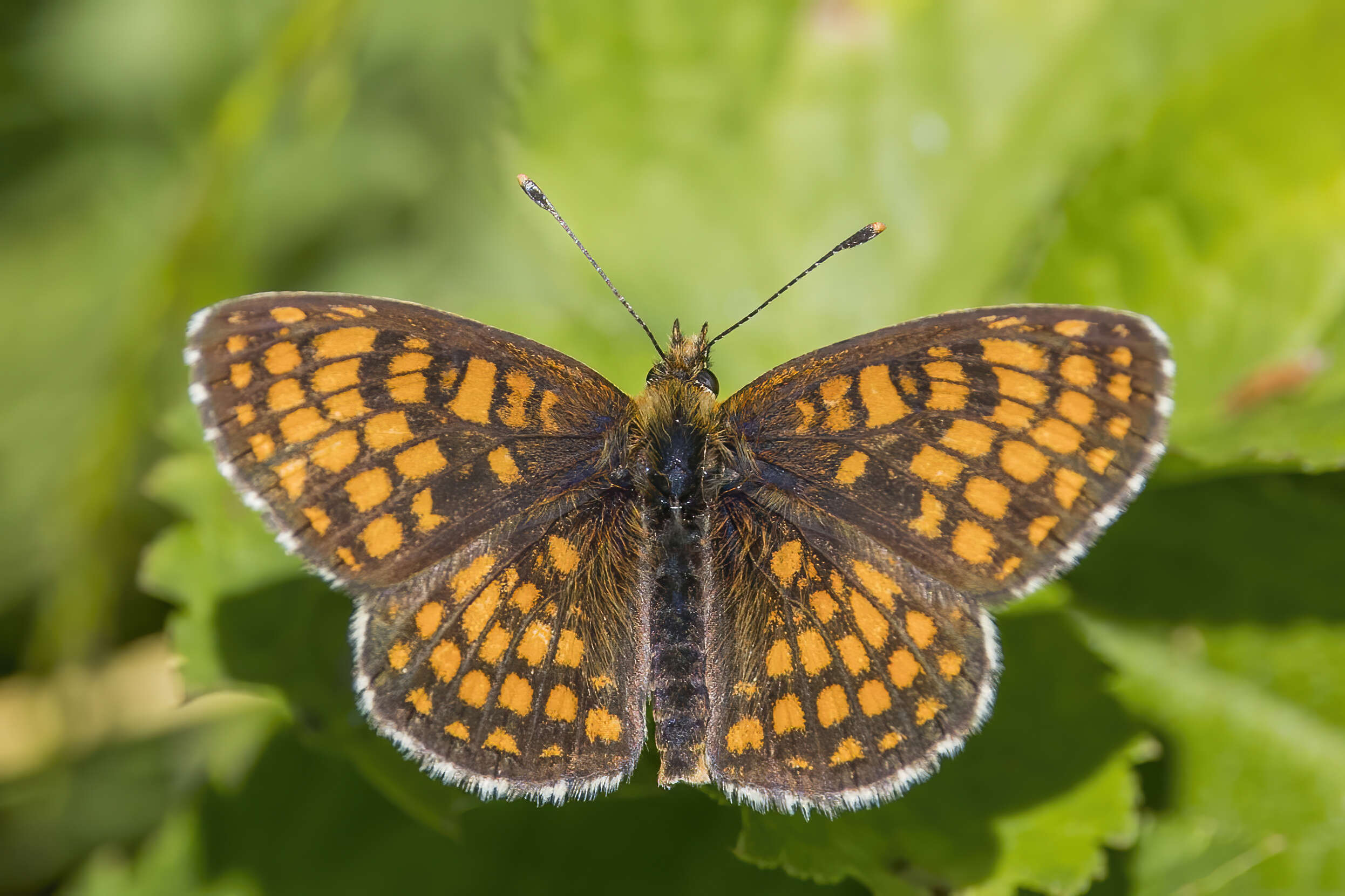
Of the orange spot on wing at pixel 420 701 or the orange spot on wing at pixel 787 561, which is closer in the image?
the orange spot on wing at pixel 420 701

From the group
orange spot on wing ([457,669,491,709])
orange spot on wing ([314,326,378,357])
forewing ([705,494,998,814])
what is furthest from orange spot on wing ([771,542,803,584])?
orange spot on wing ([314,326,378,357])

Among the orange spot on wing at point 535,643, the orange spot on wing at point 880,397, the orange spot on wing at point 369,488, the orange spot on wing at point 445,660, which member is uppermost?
the orange spot on wing at point 880,397

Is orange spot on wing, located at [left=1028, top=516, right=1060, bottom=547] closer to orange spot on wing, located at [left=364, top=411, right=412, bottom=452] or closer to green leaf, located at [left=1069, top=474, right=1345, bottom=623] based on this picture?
green leaf, located at [left=1069, top=474, right=1345, bottom=623]

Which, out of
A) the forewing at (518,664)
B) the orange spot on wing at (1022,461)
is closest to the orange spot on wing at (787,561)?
the forewing at (518,664)

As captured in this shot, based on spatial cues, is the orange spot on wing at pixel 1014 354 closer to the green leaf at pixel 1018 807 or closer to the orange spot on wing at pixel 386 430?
the green leaf at pixel 1018 807

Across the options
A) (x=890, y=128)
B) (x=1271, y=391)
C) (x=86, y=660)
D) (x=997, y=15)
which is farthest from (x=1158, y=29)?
(x=86, y=660)

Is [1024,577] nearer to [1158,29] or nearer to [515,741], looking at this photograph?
[515,741]
